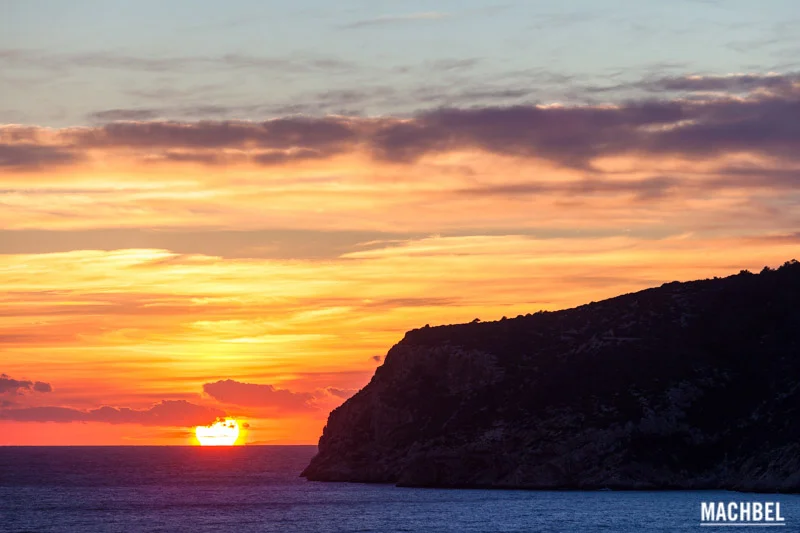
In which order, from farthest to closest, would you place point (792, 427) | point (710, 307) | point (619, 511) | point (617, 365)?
1. point (710, 307)
2. point (617, 365)
3. point (792, 427)
4. point (619, 511)

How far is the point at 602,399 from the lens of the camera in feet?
546

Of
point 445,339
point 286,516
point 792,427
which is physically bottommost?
point 286,516

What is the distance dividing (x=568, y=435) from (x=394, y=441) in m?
32.1

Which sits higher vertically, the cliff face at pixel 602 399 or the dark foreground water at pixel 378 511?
the cliff face at pixel 602 399

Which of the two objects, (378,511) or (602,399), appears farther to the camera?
(602,399)

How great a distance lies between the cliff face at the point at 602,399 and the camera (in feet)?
511

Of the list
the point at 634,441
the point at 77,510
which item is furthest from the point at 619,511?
the point at 77,510

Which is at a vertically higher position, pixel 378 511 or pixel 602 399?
pixel 602 399

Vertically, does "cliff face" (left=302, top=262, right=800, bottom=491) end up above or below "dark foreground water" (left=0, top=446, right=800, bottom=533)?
above

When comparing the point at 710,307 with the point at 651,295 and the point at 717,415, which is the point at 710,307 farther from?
the point at 717,415

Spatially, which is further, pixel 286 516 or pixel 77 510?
pixel 77 510

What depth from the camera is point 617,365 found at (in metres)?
175

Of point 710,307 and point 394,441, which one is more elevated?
point 710,307

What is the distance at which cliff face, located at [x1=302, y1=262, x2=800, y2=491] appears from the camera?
156 metres
